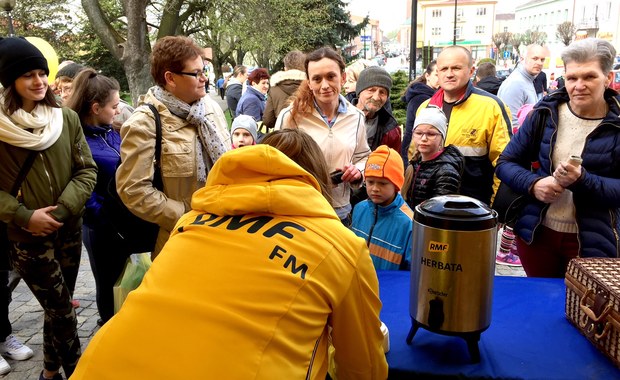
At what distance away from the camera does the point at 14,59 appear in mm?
2570

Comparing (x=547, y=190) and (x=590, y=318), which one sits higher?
(x=547, y=190)

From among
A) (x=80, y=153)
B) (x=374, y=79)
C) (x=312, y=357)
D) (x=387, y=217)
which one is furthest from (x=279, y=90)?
(x=312, y=357)

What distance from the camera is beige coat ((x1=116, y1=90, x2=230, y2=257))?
2.53m

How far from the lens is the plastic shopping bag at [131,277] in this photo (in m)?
2.60

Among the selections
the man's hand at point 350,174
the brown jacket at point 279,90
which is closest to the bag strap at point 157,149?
the man's hand at point 350,174

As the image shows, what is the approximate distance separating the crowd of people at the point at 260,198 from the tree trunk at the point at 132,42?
1075 cm

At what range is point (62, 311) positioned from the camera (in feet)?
9.14

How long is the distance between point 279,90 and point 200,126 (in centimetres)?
282

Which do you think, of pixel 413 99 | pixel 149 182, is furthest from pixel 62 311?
pixel 413 99

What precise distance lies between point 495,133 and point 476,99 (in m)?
0.30

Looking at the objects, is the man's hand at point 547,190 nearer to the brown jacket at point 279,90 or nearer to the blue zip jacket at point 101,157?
the blue zip jacket at point 101,157

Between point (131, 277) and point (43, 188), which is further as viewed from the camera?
point (43, 188)

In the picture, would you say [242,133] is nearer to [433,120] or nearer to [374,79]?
[374,79]

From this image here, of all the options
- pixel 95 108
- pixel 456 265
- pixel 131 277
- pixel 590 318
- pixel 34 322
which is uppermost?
pixel 95 108
